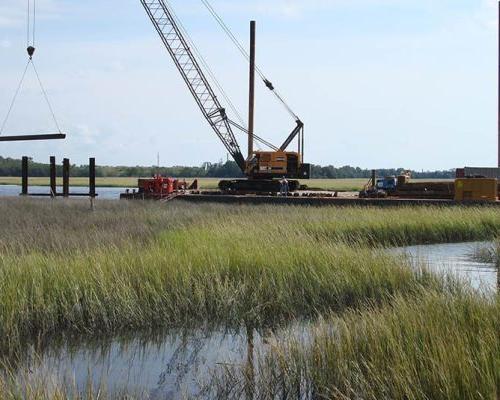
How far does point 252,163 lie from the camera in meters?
43.0

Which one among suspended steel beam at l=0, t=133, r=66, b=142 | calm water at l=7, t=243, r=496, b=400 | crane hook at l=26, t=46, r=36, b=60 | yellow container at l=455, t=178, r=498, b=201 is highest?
crane hook at l=26, t=46, r=36, b=60

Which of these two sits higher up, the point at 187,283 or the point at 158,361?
the point at 187,283

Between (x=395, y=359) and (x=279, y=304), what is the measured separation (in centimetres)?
438

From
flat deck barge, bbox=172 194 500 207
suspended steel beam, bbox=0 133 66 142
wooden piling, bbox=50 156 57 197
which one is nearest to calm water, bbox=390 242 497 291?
flat deck barge, bbox=172 194 500 207

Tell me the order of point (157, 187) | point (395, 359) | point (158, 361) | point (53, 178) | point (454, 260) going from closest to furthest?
point (395, 359) < point (158, 361) < point (454, 260) < point (157, 187) < point (53, 178)

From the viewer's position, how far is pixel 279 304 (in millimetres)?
10406

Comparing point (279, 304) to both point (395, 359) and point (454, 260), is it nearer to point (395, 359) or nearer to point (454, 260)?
point (395, 359)

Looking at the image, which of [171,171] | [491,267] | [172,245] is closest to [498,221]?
[491,267]

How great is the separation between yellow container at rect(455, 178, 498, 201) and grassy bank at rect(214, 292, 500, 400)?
27542 mm

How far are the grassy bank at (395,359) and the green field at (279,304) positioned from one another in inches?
0.6

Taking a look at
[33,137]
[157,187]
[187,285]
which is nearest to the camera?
[187,285]

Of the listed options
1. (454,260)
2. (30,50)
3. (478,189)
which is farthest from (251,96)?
(454,260)

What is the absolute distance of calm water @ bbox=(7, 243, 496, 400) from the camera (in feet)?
23.5

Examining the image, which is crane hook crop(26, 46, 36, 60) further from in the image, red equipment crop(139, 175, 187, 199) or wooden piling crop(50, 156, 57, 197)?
wooden piling crop(50, 156, 57, 197)
